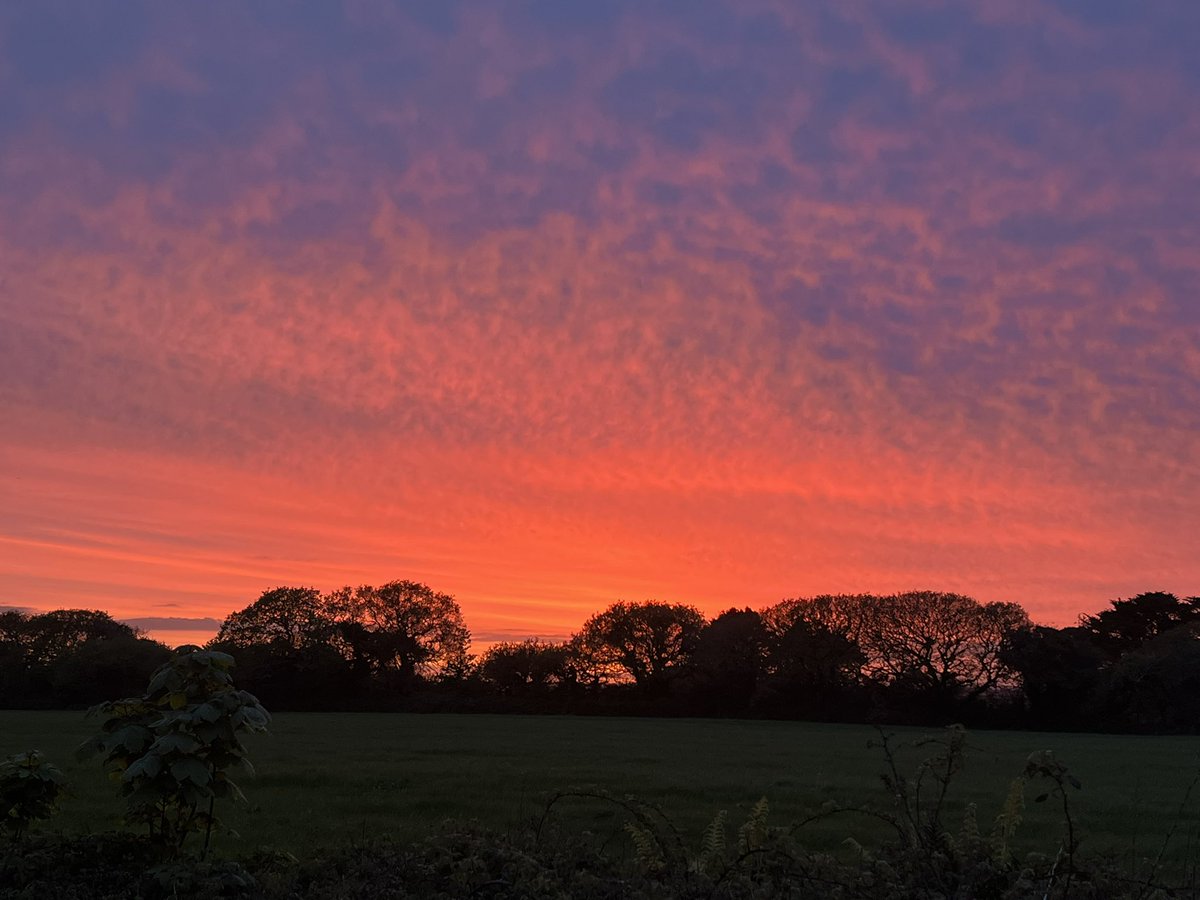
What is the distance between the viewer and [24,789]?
8250mm

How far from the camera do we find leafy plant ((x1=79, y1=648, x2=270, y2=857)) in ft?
25.1

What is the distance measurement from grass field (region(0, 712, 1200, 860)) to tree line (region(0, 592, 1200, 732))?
3395cm

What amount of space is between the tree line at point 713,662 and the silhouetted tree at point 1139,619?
149mm

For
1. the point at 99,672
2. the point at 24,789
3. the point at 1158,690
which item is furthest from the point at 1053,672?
the point at 99,672

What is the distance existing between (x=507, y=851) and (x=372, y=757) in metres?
24.5

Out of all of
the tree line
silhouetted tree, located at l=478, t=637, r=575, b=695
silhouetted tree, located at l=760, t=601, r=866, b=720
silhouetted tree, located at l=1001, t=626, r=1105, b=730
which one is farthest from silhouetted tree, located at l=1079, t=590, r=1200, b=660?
silhouetted tree, located at l=478, t=637, r=575, b=695

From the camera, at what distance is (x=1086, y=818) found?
18750 mm

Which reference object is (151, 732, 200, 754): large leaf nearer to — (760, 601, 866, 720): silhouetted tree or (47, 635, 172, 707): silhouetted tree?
(760, 601, 866, 720): silhouetted tree

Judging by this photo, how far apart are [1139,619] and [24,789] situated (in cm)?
10887

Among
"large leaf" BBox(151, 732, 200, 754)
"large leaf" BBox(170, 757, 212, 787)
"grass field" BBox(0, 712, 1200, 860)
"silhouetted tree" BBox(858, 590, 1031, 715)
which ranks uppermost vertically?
"silhouetted tree" BBox(858, 590, 1031, 715)

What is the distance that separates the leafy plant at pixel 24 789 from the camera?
8164 mm

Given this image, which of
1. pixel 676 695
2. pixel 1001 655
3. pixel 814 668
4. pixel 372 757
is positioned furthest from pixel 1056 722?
pixel 372 757

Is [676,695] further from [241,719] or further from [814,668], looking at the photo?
[241,719]

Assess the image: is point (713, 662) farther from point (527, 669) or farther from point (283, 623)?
point (283, 623)
